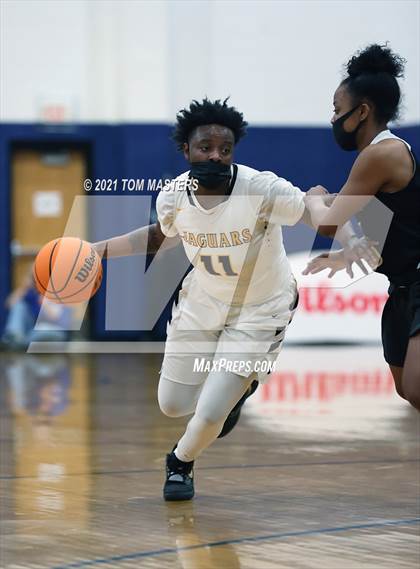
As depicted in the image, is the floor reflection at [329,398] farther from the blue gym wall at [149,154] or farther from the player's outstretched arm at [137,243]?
the blue gym wall at [149,154]

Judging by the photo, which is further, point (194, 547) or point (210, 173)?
point (210, 173)

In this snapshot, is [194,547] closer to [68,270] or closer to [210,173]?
[68,270]

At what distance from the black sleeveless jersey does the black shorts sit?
0.05 meters

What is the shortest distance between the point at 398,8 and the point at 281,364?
5505 millimetres

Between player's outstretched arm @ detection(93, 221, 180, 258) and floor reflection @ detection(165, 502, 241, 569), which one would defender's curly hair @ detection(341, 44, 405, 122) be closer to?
player's outstretched arm @ detection(93, 221, 180, 258)

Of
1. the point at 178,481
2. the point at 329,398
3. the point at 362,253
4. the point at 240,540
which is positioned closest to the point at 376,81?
the point at 362,253

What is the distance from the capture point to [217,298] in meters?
6.08

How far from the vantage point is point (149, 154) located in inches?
667

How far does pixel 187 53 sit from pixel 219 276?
11078 mm

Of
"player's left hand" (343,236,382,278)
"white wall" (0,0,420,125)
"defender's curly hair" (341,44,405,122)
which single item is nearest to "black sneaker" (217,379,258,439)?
"player's left hand" (343,236,382,278)

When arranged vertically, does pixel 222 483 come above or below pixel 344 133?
below

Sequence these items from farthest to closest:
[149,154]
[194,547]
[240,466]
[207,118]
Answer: [149,154] < [240,466] < [207,118] < [194,547]

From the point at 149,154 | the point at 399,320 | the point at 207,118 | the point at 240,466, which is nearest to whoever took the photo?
the point at 399,320

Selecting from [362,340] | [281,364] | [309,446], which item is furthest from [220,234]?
[362,340]
